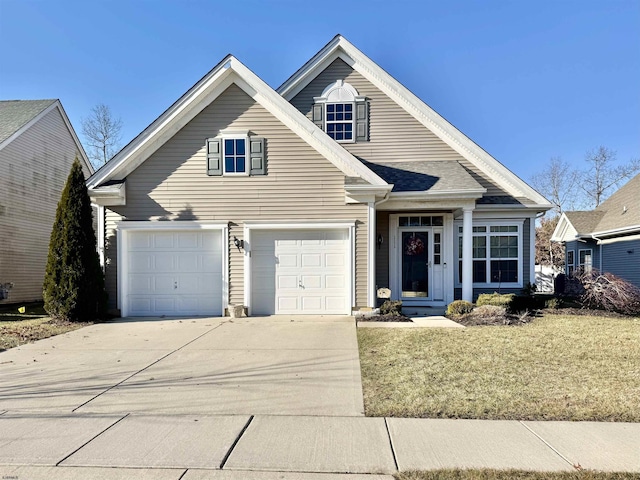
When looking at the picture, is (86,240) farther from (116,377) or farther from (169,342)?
(116,377)

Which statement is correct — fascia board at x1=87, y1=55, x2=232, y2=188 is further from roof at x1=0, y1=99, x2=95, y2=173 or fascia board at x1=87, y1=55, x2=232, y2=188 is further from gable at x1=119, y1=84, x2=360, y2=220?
roof at x1=0, y1=99, x2=95, y2=173

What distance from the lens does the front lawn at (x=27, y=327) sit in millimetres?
8044

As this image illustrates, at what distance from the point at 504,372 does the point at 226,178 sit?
25.8ft

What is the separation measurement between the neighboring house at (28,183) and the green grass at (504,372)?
13.8 m

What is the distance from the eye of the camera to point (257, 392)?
498 cm

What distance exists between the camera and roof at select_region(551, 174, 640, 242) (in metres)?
17.3

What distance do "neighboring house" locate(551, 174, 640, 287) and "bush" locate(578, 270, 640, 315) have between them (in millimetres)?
4481

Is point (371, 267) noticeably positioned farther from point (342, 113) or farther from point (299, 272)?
point (342, 113)

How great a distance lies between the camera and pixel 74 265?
32.1 feet

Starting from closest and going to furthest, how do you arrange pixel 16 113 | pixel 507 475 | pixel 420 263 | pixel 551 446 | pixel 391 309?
pixel 507 475
pixel 551 446
pixel 391 309
pixel 420 263
pixel 16 113

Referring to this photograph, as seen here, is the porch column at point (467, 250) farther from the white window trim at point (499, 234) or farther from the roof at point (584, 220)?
the roof at point (584, 220)

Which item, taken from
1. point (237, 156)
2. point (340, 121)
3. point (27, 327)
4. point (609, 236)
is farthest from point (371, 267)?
point (609, 236)

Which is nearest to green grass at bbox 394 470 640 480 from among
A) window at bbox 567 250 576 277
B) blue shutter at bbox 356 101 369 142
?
blue shutter at bbox 356 101 369 142

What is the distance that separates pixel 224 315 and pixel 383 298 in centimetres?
467
